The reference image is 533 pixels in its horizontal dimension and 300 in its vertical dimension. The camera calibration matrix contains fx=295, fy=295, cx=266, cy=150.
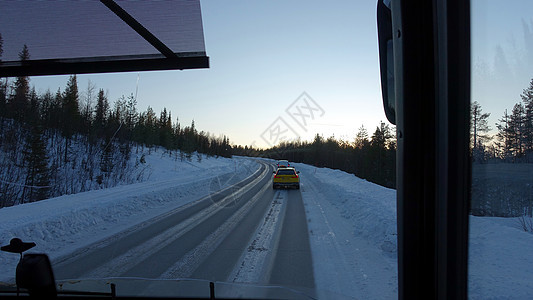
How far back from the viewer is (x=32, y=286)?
3.92 ft

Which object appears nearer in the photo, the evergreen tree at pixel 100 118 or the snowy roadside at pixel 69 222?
the snowy roadside at pixel 69 222

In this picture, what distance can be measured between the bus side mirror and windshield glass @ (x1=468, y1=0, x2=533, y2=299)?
478mm

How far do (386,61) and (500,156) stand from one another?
32.5 inches

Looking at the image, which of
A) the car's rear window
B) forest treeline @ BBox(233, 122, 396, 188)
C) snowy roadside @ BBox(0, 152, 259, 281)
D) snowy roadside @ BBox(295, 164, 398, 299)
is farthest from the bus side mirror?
the car's rear window

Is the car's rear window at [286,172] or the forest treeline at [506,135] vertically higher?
the forest treeline at [506,135]

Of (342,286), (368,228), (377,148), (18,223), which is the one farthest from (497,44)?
(377,148)

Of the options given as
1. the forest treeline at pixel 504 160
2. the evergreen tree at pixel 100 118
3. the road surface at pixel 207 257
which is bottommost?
the road surface at pixel 207 257

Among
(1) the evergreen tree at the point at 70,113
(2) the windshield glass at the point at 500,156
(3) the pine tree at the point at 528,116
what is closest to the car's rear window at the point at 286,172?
(2) the windshield glass at the point at 500,156

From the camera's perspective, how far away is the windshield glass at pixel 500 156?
1229 millimetres

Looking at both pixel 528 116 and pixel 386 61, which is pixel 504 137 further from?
pixel 386 61

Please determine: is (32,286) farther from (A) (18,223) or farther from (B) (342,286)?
(A) (18,223)

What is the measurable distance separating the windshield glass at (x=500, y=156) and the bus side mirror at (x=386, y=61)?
0.48 meters

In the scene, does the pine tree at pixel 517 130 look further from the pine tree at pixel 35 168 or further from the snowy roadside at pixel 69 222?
the pine tree at pixel 35 168

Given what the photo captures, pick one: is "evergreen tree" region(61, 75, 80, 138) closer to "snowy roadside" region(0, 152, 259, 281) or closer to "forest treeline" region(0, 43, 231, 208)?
"forest treeline" region(0, 43, 231, 208)
